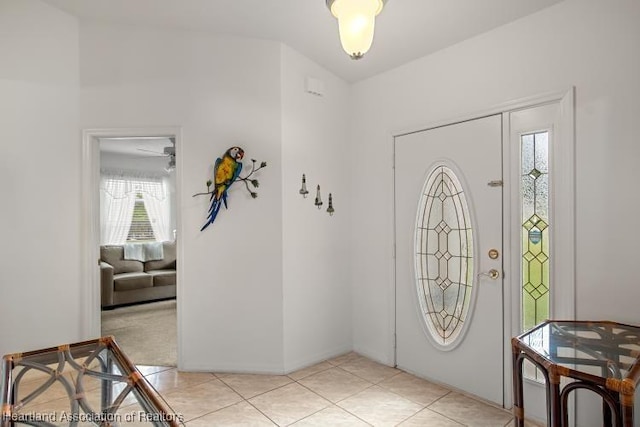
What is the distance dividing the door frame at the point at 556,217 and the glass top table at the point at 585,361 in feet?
1.09

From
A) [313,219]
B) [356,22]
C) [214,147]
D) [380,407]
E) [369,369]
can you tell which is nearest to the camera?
[356,22]

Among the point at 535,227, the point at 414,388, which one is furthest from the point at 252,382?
the point at 535,227

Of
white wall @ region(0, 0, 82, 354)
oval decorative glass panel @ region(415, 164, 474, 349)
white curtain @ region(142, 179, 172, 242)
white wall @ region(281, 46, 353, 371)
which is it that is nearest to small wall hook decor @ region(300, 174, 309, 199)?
white wall @ region(281, 46, 353, 371)

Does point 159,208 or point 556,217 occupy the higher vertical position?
point 159,208

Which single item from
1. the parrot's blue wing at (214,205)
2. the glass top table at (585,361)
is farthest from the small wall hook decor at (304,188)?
the glass top table at (585,361)

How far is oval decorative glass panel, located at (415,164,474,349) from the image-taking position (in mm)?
2645

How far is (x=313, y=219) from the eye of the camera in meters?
3.19

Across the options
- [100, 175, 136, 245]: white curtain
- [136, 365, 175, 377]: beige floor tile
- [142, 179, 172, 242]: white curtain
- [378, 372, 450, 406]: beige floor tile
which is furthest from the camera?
[142, 179, 172, 242]: white curtain

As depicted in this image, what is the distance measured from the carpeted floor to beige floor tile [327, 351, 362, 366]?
137 cm

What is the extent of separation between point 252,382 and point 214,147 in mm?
1856

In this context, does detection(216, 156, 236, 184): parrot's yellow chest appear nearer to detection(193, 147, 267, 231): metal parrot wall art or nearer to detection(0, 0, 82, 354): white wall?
detection(193, 147, 267, 231): metal parrot wall art

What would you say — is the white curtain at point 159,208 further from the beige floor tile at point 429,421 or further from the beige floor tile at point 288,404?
the beige floor tile at point 429,421

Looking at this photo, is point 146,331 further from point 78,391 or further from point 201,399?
point 78,391

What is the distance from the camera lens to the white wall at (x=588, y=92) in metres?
1.95
